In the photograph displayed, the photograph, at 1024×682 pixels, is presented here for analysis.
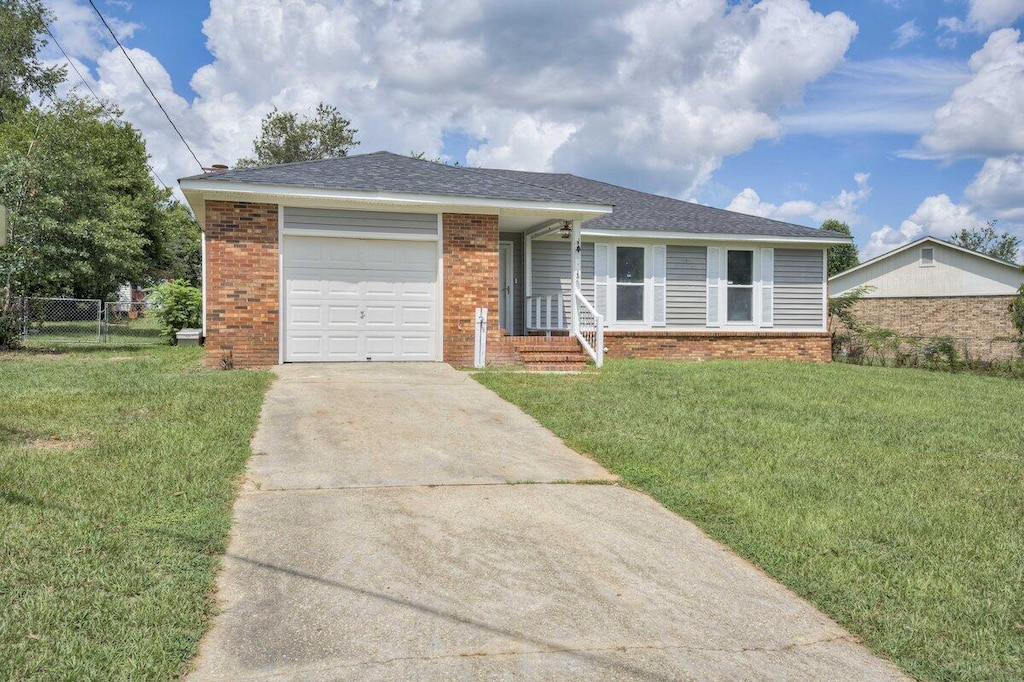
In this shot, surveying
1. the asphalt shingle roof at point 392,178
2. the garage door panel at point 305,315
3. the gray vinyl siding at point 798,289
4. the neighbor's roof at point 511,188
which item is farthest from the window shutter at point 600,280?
the garage door panel at point 305,315

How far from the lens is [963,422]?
912 centimetres

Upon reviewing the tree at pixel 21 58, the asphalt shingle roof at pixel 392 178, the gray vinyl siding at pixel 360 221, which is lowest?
the gray vinyl siding at pixel 360 221

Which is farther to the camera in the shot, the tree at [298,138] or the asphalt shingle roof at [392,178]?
the tree at [298,138]

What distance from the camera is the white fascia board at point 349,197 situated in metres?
11.8

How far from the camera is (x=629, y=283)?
17.6 meters

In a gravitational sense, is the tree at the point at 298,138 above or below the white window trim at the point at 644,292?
above

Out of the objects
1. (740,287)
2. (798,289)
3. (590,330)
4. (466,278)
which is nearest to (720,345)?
(740,287)

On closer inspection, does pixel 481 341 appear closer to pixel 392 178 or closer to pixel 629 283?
pixel 392 178

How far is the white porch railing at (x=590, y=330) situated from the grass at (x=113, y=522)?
6364 mm

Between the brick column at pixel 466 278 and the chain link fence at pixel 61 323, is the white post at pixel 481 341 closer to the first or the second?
the brick column at pixel 466 278

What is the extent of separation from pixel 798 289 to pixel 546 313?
651 centimetres

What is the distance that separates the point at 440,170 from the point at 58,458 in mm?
9934

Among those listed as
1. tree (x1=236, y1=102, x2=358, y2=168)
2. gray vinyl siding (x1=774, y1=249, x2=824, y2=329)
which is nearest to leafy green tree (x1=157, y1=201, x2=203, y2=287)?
tree (x1=236, y1=102, x2=358, y2=168)

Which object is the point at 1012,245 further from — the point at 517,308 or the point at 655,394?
the point at 655,394
